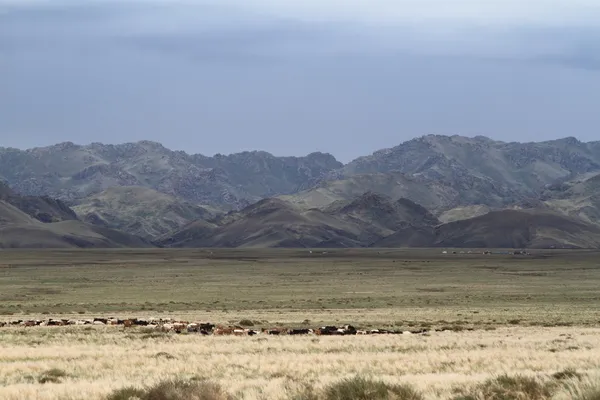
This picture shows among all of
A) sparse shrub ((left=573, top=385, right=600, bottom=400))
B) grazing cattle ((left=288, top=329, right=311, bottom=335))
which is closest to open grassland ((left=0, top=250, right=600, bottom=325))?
grazing cattle ((left=288, top=329, right=311, bottom=335))

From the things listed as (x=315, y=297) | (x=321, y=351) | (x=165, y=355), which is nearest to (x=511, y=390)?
(x=165, y=355)

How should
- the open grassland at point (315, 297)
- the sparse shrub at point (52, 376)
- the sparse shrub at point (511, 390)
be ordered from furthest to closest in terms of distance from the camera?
the open grassland at point (315, 297)
the sparse shrub at point (52, 376)
the sparse shrub at point (511, 390)

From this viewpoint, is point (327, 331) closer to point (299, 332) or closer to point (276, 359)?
point (299, 332)

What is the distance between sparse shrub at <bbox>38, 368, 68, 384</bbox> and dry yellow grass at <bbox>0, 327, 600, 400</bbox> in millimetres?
223

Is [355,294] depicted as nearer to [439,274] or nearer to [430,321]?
[430,321]

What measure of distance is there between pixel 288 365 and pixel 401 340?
1125cm

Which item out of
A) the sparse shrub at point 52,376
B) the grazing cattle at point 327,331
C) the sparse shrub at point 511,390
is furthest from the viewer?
the grazing cattle at point 327,331

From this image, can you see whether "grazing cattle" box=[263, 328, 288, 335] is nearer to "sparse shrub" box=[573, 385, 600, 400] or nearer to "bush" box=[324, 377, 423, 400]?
"bush" box=[324, 377, 423, 400]

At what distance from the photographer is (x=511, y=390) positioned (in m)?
19.6

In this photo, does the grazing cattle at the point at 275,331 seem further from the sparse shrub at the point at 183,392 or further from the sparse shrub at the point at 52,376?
the sparse shrub at the point at 183,392

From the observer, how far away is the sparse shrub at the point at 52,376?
2467 cm

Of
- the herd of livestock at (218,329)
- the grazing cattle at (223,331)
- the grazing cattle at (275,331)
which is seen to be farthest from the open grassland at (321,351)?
the grazing cattle at (223,331)

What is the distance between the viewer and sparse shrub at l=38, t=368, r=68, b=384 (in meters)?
24.7

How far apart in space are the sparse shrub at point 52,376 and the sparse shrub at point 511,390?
36.3ft
